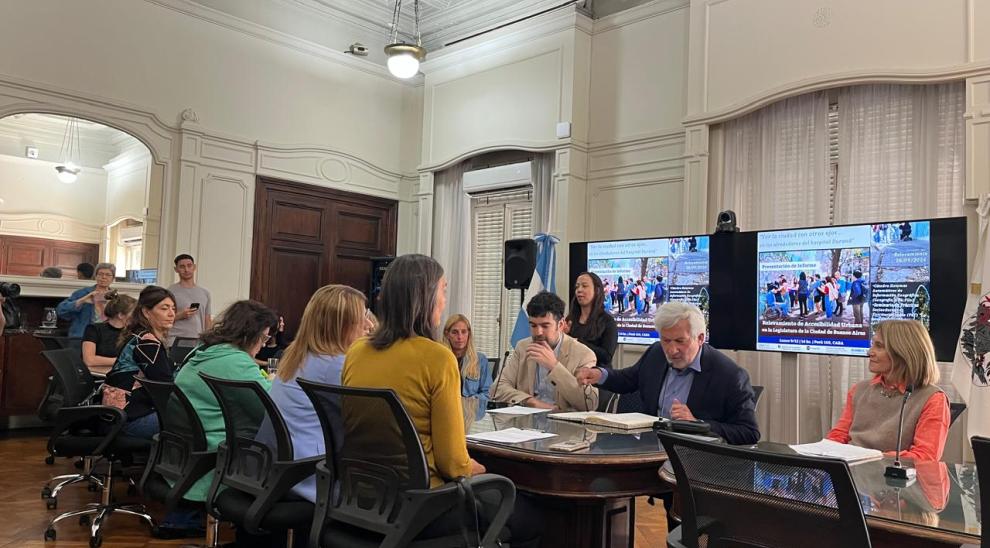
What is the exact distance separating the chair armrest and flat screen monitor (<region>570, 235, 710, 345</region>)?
149 inches

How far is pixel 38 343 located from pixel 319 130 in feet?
11.9

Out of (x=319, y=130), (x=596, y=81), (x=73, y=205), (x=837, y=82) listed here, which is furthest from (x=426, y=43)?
(x=837, y=82)

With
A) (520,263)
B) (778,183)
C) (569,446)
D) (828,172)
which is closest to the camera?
(569,446)

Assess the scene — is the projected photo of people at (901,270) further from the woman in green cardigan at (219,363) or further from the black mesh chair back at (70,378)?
the black mesh chair back at (70,378)

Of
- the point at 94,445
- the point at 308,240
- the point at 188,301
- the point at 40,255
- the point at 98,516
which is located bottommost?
the point at 98,516

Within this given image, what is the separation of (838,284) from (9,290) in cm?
658

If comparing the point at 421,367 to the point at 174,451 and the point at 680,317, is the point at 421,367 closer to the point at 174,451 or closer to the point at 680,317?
the point at 680,317

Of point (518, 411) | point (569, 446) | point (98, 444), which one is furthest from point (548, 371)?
point (98, 444)

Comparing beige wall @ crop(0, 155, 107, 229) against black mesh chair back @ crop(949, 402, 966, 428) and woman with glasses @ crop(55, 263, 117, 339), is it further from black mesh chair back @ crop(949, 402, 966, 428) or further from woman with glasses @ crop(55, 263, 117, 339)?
black mesh chair back @ crop(949, 402, 966, 428)

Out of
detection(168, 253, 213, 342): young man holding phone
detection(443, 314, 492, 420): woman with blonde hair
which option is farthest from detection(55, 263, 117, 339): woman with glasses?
detection(443, 314, 492, 420): woman with blonde hair

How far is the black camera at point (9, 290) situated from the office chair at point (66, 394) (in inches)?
92.8

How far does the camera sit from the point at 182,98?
7434 millimetres

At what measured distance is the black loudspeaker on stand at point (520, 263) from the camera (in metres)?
6.69

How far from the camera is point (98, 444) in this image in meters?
3.84
